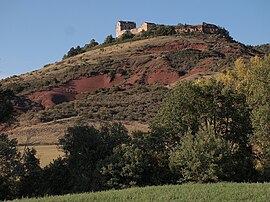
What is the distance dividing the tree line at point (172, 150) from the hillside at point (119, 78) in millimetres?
30418

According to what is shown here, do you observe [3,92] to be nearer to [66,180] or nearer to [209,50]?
[66,180]

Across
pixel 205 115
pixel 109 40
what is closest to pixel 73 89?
pixel 109 40

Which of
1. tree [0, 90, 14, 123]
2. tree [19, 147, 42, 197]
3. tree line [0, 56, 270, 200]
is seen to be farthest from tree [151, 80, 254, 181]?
tree [0, 90, 14, 123]

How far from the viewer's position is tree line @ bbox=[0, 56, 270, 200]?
3209cm

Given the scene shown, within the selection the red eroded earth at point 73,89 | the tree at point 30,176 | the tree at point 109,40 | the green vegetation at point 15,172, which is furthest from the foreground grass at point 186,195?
the tree at point 109,40

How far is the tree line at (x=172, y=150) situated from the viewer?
32.1 meters

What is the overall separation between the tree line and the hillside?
30418 mm

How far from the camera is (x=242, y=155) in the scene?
34.6 meters

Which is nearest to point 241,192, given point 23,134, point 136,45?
point 23,134

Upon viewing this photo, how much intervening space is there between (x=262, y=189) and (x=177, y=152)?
1020 centimetres

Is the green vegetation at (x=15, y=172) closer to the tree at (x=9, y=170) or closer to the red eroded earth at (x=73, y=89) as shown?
the tree at (x=9, y=170)

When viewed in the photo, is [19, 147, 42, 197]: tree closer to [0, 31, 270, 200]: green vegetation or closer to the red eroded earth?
[0, 31, 270, 200]: green vegetation

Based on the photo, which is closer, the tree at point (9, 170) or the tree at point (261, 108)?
the tree at point (9, 170)

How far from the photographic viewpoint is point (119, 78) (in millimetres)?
114438
